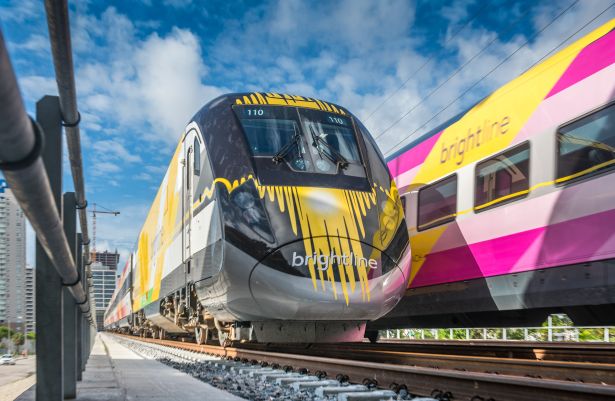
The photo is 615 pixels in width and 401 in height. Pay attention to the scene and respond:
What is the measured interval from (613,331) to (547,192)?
16.9 ft

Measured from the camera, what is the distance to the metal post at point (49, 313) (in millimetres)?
2523

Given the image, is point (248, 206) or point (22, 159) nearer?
point (22, 159)

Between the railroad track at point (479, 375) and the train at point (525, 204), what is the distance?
140cm

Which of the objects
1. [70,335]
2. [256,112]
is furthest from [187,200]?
[70,335]

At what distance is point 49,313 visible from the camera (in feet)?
8.36

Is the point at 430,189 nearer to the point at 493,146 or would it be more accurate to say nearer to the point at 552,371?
the point at 493,146

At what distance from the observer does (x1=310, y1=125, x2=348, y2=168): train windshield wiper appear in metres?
7.39

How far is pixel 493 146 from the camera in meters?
7.93

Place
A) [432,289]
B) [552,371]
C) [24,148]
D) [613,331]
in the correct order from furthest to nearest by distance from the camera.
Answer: [613,331], [432,289], [552,371], [24,148]

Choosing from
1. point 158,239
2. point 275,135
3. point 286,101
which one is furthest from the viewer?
point 158,239

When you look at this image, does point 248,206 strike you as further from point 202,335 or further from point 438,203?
point 202,335

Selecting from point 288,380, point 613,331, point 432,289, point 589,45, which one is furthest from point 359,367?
point 613,331

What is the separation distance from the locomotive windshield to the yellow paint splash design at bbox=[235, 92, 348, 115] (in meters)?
0.11

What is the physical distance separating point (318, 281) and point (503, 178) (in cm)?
288
